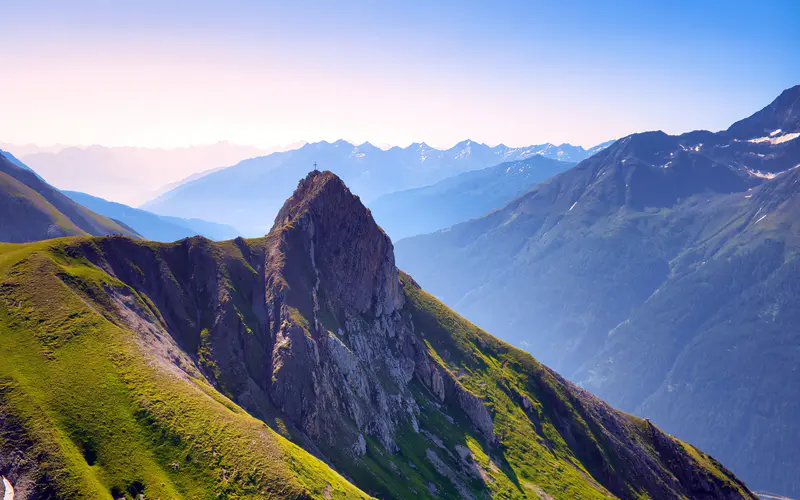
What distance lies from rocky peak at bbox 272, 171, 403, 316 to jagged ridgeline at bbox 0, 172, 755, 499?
2.25 feet

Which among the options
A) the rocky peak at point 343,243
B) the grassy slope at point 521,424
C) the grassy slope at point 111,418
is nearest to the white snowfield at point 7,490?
the grassy slope at point 111,418

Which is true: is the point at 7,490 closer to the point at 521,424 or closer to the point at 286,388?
the point at 286,388

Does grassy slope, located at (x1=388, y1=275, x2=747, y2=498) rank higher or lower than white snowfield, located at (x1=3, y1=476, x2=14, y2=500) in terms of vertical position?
higher

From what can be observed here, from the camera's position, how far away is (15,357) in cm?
6875

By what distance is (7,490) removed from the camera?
5444 cm

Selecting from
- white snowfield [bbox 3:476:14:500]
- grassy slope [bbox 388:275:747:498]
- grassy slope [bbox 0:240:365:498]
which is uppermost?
grassy slope [bbox 388:275:747:498]

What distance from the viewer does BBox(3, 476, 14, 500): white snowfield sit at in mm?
53781

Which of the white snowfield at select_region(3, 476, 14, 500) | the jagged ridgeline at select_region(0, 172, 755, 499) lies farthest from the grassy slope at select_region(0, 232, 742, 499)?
the white snowfield at select_region(3, 476, 14, 500)

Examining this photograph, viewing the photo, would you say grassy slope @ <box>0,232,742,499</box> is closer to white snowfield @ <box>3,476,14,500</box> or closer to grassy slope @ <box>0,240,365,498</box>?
grassy slope @ <box>0,240,365,498</box>

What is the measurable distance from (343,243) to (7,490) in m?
109

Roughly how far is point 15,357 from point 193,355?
1381 inches

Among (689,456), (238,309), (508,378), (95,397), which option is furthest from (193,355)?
(689,456)

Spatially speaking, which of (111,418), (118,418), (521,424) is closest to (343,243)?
(521,424)

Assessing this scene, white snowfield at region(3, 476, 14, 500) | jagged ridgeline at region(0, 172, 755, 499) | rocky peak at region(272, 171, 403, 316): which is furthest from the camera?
rocky peak at region(272, 171, 403, 316)
